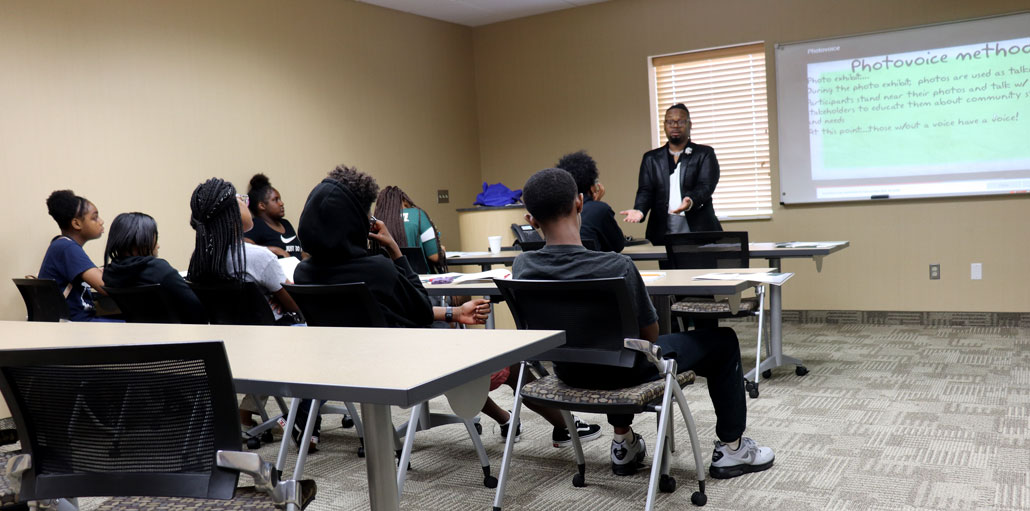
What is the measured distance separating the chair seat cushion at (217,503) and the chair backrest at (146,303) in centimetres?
178

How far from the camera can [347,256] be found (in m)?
2.88

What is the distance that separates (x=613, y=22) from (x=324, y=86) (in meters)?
2.54

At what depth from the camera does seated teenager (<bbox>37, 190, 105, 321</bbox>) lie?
407 centimetres

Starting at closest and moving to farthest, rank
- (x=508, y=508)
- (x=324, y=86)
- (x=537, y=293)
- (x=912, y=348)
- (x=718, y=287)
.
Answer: (x=537, y=293) < (x=508, y=508) < (x=718, y=287) < (x=912, y=348) < (x=324, y=86)

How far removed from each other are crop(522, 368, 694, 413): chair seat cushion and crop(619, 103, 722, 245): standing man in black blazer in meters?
2.83

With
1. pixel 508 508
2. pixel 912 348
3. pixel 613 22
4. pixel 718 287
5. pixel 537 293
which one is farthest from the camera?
pixel 613 22

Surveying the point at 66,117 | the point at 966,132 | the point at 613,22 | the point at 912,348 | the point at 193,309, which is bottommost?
the point at 912,348

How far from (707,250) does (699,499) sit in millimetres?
1714

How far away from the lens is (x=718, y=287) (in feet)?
9.62

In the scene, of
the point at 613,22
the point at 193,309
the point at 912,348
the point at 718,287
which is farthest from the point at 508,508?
the point at 613,22

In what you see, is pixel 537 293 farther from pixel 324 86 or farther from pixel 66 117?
pixel 324 86

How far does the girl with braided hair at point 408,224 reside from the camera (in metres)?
4.64

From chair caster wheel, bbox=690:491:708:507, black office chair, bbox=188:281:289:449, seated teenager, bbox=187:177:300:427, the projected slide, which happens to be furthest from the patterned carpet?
the projected slide

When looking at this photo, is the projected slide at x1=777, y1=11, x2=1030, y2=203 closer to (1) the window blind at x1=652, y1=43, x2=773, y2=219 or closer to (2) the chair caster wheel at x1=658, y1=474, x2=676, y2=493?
(1) the window blind at x1=652, y1=43, x2=773, y2=219
